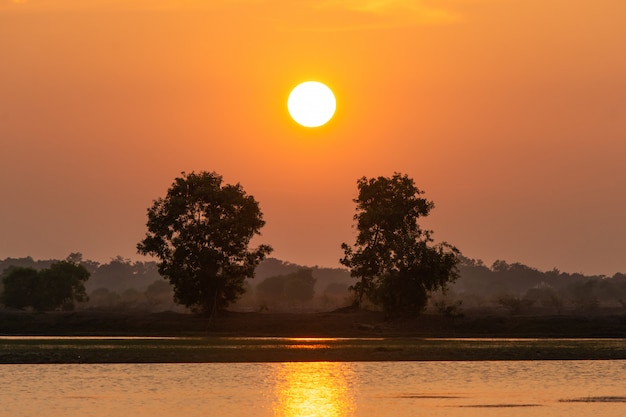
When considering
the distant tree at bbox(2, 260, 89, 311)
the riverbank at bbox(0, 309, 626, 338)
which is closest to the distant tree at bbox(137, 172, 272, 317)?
the riverbank at bbox(0, 309, 626, 338)

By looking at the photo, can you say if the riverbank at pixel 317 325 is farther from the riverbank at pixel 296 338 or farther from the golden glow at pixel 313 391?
the golden glow at pixel 313 391

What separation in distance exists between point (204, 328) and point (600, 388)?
5726 cm

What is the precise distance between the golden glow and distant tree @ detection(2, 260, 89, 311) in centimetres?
7091

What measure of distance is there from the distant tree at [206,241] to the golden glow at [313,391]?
41436 mm

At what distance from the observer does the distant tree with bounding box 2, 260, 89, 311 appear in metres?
134

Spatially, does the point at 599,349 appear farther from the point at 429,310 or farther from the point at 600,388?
the point at 429,310

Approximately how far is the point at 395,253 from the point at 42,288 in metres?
45.7

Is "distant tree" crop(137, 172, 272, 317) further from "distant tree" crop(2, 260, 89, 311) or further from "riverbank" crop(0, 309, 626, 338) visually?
"distant tree" crop(2, 260, 89, 311)

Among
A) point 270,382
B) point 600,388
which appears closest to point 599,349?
point 600,388

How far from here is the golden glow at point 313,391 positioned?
47.1 m

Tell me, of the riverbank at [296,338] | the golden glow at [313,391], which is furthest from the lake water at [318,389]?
the riverbank at [296,338]

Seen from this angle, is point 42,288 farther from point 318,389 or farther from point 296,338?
point 318,389

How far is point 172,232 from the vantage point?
370ft

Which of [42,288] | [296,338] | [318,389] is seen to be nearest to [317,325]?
[296,338]
